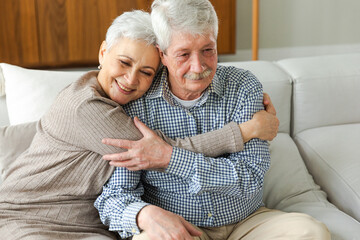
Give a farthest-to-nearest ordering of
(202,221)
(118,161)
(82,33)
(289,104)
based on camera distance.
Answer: (82,33) < (289,104) < (202,221) < (118,161)

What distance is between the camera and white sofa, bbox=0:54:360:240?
1697 millimetres

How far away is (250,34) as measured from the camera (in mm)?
4367

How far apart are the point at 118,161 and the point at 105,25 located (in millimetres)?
2207

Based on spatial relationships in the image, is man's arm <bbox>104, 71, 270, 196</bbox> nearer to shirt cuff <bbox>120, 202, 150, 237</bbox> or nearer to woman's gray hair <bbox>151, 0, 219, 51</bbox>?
shirt cuff <bbox>120, 202, 150, 237</bbox>

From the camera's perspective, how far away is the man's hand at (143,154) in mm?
1358

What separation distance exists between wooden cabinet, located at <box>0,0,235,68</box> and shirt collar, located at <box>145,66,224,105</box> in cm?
198

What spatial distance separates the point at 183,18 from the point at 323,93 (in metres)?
1.06

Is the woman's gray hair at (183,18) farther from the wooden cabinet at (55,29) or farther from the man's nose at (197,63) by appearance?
the wooden cabinet at (55,29)

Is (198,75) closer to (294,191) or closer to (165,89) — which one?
(165,89)

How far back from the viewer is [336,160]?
1.91 meters

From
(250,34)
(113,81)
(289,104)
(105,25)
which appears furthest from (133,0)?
(113,81)

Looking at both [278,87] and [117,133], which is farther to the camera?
[278,87]

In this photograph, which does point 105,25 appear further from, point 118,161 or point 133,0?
point 118,161

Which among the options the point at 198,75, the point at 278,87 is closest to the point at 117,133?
the point at 198,75
